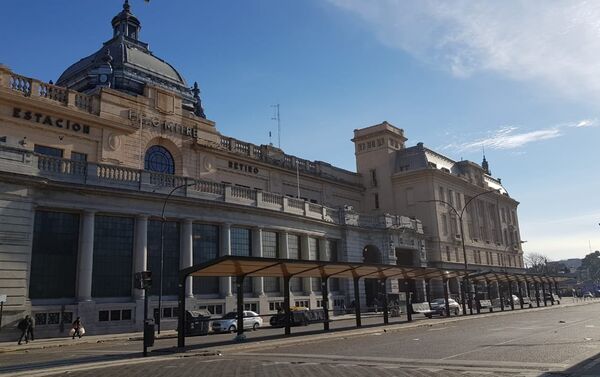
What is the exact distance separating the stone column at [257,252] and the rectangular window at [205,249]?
349 cm

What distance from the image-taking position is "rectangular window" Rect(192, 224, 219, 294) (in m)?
37.3

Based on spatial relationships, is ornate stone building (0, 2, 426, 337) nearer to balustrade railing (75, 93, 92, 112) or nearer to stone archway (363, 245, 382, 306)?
balustrade railing (75, 93, 92, 112)

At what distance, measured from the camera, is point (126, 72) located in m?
44.6

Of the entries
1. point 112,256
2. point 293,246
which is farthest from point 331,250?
point 112,256

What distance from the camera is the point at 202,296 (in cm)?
3694

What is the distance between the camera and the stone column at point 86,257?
3047 centimetres

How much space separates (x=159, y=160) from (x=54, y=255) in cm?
1442

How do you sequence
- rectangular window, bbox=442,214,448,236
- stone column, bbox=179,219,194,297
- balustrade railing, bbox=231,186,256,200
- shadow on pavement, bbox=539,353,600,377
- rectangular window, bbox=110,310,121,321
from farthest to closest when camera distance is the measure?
1. rectangular window, bbox=442,214,448,236
2. balustrade railing, bbox=231,186,256,200
3. stone column, bbox=179,219,194,297
4. rectangular window, bbox=110,310,121,321
5. shadow on pavement, bbox=539,353,600,377

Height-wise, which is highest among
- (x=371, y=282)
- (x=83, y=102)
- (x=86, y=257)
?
(x=83, y=102)

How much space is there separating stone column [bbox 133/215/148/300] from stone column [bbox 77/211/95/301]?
2897 mm

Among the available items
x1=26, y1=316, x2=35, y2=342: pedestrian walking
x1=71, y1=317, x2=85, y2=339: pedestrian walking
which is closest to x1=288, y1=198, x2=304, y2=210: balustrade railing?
x1=71, y1=317, x2=85, y2=339: pedestrian walking

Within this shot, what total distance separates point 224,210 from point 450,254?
143 ft

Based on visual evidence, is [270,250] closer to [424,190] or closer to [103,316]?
[103,316]

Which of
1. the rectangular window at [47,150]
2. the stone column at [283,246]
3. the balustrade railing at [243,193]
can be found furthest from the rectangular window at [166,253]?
→ the stone column at [283,246]
